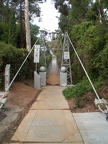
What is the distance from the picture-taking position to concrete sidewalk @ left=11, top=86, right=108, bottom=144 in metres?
5.65

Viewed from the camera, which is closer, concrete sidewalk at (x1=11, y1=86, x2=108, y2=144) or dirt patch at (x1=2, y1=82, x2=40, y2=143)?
concrete sidewalk at (x1=11, y1=86, x2=108, y2=144)

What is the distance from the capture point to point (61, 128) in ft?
21.7

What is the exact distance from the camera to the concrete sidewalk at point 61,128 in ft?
18.5

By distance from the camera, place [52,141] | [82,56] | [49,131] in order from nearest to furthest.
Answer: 1. [52,141]
2. [49,131]
3. [82,56]

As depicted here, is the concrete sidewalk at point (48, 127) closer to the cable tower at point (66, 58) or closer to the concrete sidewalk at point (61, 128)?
the concrete sidewalk at point (61, 128)

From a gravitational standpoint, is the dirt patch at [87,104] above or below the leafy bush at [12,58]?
below

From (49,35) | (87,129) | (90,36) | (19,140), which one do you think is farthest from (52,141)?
(49,35)

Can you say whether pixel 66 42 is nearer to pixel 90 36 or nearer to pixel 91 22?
pixel 91 22

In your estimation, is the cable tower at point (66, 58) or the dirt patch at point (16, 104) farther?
the cable tower at point (66, 58)

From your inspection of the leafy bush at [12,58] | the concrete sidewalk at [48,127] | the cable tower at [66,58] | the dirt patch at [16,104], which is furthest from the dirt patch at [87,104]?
the cable tower at [66,58]

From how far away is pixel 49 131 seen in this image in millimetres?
6340

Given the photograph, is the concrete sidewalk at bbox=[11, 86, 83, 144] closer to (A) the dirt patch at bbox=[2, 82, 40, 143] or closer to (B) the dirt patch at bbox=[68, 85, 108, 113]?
(A) the dirt patch at bbox=[2, 82, 40, 143]

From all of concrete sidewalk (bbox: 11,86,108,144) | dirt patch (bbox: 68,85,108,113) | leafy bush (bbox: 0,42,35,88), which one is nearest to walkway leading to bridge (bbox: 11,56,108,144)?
concrete sidewalk (bbox: 11,86,108,144)

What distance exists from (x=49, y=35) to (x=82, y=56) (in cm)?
917
